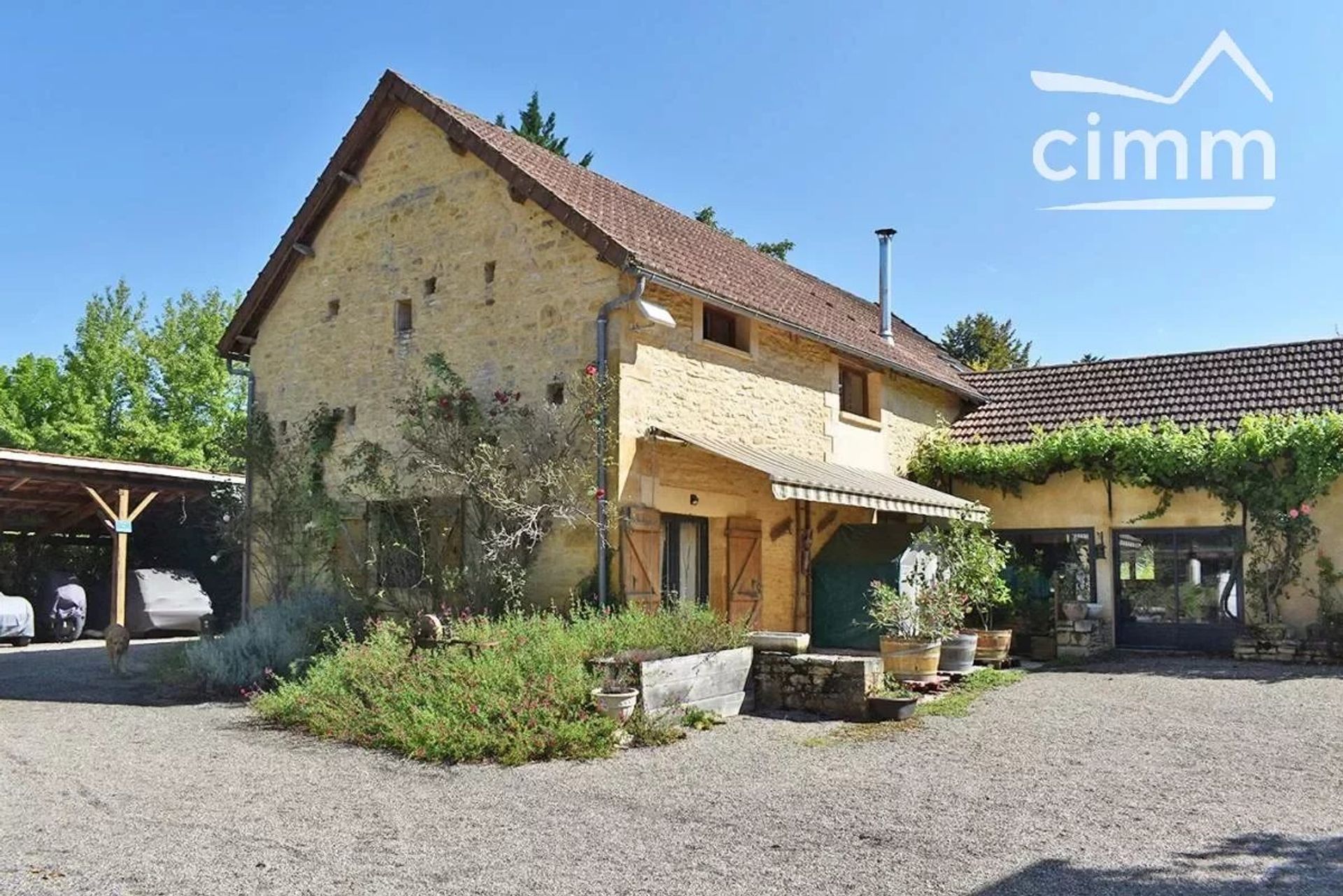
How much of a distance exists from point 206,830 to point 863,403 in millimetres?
14022

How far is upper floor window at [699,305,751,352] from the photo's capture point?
1523 centimetres

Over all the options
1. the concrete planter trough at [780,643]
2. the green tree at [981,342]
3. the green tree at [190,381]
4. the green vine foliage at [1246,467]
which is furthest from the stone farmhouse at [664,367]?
the green tree at [190,381]

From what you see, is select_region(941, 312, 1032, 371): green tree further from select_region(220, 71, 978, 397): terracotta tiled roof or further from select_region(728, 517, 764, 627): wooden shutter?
select_region(728, 517, 764, 627): wooden shutter

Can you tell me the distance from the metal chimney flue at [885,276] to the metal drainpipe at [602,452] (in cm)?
952

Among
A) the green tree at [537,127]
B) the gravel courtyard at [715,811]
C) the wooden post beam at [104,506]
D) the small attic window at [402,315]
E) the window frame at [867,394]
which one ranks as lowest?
the gravel courtyard at [715,811]

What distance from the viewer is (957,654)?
535 inches

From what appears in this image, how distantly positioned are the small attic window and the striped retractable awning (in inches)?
187

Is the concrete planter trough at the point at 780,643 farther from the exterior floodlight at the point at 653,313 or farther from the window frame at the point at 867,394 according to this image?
the window frame at the point at 867,394

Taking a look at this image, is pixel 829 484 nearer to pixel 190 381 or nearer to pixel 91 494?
pixel 91 494

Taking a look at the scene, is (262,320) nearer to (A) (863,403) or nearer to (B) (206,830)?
(A) (863,403)

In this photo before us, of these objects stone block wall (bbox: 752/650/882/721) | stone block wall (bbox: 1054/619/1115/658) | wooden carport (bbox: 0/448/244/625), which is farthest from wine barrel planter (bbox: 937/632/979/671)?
wooden carport (bbox: 0/448/244/625)

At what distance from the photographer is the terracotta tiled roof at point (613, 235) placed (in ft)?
45.3

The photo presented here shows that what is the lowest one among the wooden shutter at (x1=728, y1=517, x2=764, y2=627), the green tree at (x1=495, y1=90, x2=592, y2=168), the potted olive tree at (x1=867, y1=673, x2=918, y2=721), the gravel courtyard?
the gravel courtyard

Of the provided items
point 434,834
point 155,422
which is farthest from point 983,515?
point 155,422
